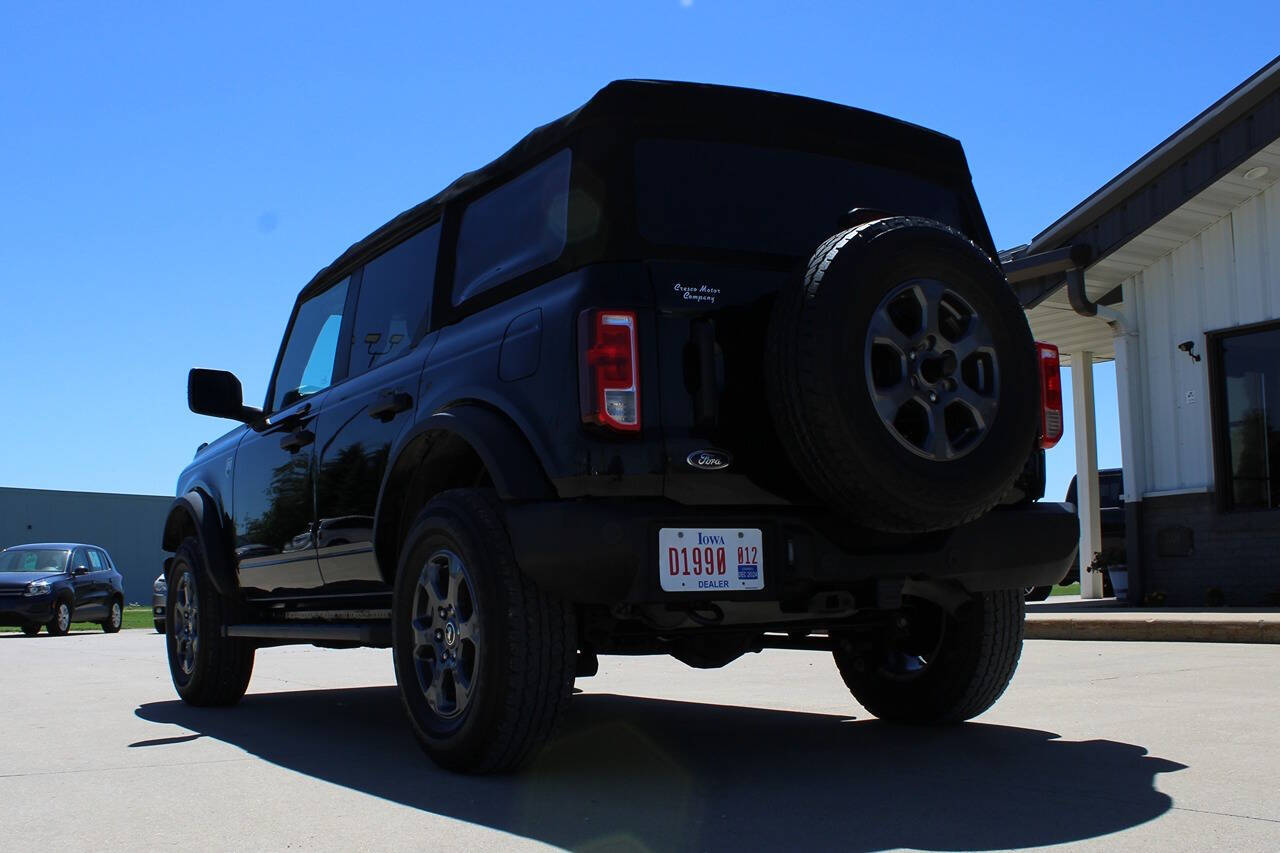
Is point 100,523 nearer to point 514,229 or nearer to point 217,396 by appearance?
point 217,396

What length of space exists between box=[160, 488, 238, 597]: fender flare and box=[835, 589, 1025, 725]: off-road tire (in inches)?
121

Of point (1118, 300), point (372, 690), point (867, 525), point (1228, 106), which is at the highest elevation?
point (1228, 106)

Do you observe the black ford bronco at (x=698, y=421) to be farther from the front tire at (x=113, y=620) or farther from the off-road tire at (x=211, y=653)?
the front tire at (x=113, y=620)

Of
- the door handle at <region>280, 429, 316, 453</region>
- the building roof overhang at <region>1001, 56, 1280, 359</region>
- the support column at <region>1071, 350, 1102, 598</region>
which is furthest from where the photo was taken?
the support column at <region>1071, 350, 1102, 598</region>

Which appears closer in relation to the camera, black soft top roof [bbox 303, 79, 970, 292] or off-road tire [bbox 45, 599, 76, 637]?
black soft top roof [bbox 303, 79, 970, 292]

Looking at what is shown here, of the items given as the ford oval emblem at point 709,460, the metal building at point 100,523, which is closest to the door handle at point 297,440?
the ford oval emblem at point 709,460

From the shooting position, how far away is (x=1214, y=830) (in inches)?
122

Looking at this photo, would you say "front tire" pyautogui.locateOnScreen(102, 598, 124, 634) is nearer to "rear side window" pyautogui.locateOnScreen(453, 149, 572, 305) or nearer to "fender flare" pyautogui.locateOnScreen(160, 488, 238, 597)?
"fender flare" pyautogui.locateOnScreen(160, 488, 238, 597)

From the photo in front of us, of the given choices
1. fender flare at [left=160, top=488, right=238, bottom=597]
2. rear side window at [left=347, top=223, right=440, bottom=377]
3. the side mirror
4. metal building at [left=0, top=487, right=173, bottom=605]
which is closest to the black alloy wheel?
fender flare at [left=160, top=488, right=238, bottom=597]

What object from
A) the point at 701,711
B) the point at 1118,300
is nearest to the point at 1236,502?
the point at 1118,300

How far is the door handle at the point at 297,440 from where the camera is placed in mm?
5586

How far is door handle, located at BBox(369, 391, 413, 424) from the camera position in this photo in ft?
15.3

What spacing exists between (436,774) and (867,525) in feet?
5.31

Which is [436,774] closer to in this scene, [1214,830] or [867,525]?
[867,525]
